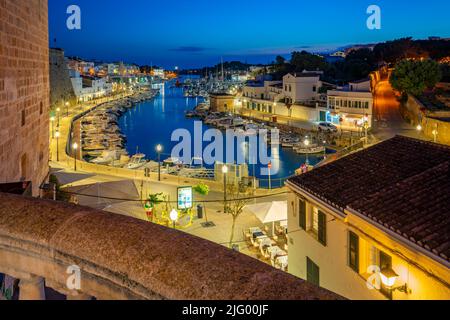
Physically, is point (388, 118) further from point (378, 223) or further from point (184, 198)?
point (378, 223)

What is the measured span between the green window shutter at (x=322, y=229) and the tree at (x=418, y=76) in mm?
41681

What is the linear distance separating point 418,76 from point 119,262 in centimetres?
5195

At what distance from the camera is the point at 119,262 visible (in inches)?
80.8

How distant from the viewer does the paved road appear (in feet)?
121

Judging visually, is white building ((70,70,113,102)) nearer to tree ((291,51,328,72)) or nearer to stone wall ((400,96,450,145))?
tree ((291,51,328,72))

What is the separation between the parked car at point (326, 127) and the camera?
1832 inches

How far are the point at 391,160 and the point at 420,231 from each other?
4.06 meters

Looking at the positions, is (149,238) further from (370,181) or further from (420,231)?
(370,181)

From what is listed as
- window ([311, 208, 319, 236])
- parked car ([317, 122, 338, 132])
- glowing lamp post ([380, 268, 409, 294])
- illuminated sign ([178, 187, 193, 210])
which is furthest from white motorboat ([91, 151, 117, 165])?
glowing lamp post ([380, 268, 409, 294])

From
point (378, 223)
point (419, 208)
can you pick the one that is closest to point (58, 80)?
point (378, 223)

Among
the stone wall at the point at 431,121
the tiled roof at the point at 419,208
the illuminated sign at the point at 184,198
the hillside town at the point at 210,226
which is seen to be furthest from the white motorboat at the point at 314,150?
the tiled roof at the point at 419,208
